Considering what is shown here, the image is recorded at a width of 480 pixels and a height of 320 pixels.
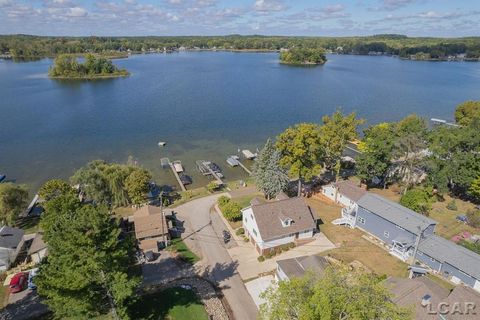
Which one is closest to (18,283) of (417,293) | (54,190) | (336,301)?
(54,190)

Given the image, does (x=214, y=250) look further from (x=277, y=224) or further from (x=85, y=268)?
(x=85, y=268)

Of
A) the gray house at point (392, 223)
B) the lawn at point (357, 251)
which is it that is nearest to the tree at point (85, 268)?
the lawn at point (357, 251)

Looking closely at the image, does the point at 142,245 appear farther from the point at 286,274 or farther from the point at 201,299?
the point at 286,274

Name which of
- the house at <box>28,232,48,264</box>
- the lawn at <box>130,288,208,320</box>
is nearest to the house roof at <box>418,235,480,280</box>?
the lawn at <box>130,288,208,320</box>

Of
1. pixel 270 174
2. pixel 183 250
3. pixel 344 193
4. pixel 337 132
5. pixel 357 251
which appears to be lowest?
pixel 183 250

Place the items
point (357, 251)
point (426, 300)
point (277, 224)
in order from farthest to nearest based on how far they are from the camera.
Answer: point (277, 224), point (357, 251), point (426, 300)

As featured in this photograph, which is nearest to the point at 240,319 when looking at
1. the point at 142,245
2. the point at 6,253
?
the point at 142,245

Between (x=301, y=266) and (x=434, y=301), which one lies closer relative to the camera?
(x=434, y=301)
